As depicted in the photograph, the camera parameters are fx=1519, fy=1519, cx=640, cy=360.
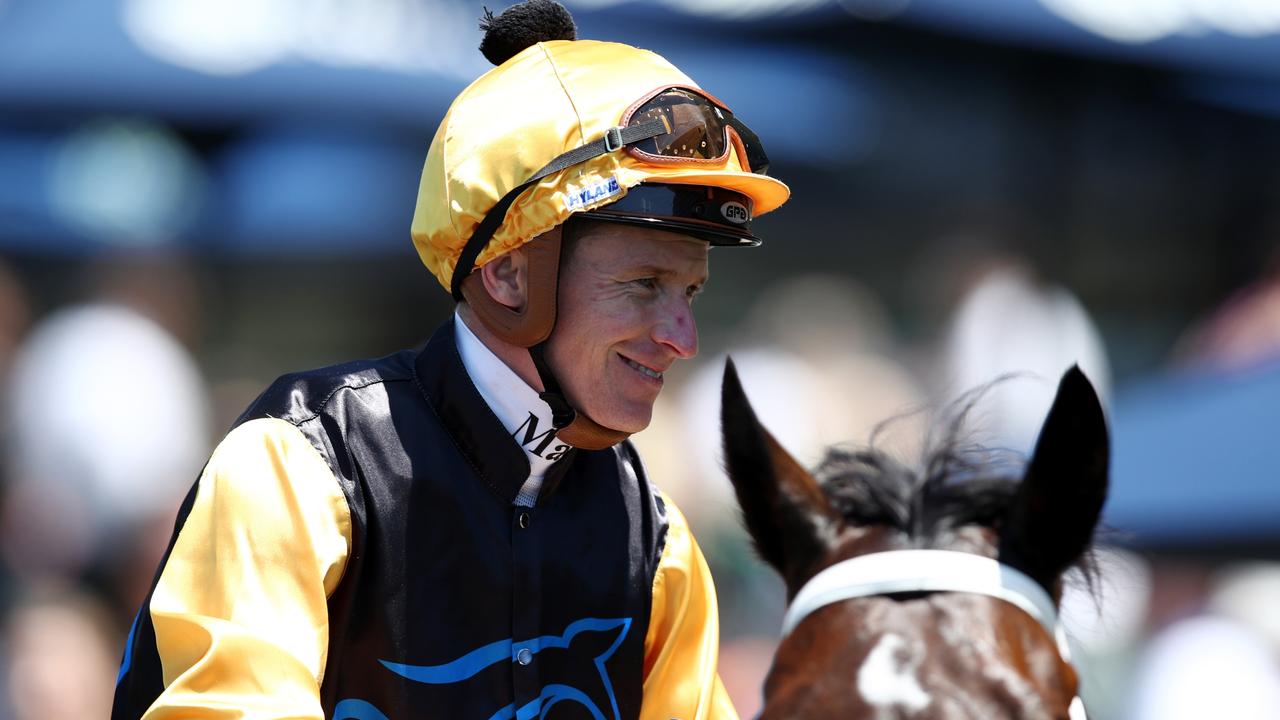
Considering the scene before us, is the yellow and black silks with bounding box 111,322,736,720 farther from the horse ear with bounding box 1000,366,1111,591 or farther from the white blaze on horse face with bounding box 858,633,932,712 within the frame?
the horse ear with bounding box 1000,366,1111,591

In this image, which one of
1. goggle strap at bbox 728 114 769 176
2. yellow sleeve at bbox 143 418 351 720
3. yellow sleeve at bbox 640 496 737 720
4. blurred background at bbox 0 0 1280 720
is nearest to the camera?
yellow sleeve at bbox 143 418 351 720

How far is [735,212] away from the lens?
2.18 m

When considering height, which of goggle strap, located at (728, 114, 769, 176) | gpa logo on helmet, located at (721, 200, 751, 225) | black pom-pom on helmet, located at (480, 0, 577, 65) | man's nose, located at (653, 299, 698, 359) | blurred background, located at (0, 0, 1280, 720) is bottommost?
blurred background, located at (0, 0, 1280, 720)

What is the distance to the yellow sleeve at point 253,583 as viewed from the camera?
181 cm

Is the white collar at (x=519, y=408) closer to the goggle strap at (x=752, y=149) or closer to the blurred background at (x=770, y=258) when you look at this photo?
the goggle strap at (x=752, y=149)

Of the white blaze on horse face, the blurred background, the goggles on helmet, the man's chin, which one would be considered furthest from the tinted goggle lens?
the blurred background

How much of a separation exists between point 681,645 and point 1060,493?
63 cm

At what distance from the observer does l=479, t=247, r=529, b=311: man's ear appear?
2197 millimetres

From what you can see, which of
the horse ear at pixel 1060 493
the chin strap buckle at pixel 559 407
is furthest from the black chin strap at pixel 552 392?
the horse ear at pixel 1060 493

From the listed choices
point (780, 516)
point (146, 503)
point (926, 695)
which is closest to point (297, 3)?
point (146, 503)

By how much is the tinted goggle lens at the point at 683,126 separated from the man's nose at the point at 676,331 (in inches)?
8.6

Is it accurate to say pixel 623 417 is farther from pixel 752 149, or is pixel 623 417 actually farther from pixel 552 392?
pixel 752 149

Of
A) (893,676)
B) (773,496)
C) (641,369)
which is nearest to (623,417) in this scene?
(641,369)

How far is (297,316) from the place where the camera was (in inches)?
328
